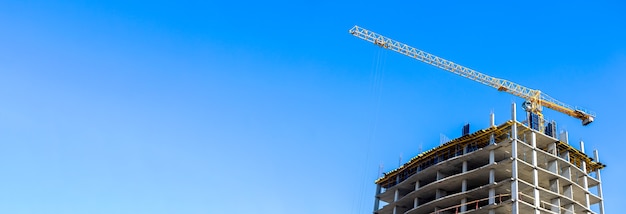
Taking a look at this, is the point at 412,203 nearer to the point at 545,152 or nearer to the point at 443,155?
the point at 443,155

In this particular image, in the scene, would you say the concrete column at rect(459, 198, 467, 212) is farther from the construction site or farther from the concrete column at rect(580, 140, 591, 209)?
the concrete column at rect(580, 140, 591, 209)

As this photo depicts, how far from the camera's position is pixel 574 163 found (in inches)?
3123

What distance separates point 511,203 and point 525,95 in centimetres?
3703

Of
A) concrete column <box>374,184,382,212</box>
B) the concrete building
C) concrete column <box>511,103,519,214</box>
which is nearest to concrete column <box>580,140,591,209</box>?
the concrete building

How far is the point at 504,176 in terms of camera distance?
242ft

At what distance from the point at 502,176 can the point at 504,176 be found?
216mm

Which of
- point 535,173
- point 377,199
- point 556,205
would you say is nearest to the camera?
point 556,205

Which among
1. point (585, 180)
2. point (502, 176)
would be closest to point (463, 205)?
point (502, 176)

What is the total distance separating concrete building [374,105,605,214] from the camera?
70812 millimetres

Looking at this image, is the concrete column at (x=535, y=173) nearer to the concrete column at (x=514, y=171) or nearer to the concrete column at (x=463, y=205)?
the concrete column at (x=514, y=171)

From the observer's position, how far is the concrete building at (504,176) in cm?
7081

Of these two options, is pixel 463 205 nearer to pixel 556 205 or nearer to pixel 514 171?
pixel 514 171

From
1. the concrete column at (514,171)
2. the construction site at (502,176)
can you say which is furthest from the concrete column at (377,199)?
the concrete column at (514,171)

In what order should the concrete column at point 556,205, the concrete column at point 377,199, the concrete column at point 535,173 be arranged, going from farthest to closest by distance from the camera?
the concrete column at point 377,199 → the concrete column at point 556,205 → the concrete column at point 535,173
